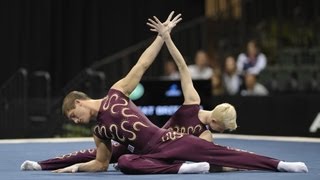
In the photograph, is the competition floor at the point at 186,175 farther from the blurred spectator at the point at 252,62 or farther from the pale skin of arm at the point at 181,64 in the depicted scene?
the blurred spectator at the point at 252,62

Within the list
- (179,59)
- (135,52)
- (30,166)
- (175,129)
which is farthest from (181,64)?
(135,52)

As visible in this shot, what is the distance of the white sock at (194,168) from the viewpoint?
5.10m

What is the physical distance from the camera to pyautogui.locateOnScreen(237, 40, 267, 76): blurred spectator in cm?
1091

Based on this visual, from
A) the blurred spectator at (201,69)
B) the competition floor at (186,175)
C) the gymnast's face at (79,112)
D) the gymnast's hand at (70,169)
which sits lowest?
the competition floor at (186,175)

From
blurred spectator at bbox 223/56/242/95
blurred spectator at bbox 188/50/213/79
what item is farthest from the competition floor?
blurred spectator at bbox 188/50/213/79

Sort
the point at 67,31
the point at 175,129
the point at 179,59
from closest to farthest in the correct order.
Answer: the point at 179,59 < the point at 175,129 < the point at 67,31

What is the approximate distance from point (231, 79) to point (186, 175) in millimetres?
6100

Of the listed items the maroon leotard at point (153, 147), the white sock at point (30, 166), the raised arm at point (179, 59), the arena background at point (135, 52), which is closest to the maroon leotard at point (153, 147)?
the maroon leotard at point (153, 147)

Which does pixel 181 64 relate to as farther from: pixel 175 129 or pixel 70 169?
pixel 70 169

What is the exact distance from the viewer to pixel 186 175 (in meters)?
5.06

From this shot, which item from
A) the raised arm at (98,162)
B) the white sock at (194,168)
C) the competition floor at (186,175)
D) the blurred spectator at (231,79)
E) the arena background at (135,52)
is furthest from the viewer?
the blurred spectator at (231,79)

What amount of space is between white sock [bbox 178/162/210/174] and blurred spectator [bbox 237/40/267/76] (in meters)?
5.88

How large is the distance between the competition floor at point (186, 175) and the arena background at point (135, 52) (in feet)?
1.81

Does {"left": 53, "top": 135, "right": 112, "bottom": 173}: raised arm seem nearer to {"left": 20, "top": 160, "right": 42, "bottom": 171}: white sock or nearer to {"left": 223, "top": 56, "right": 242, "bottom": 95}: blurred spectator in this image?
{"left": 20, "top": 160, "right": 42, "bottom": 171}: white sock
